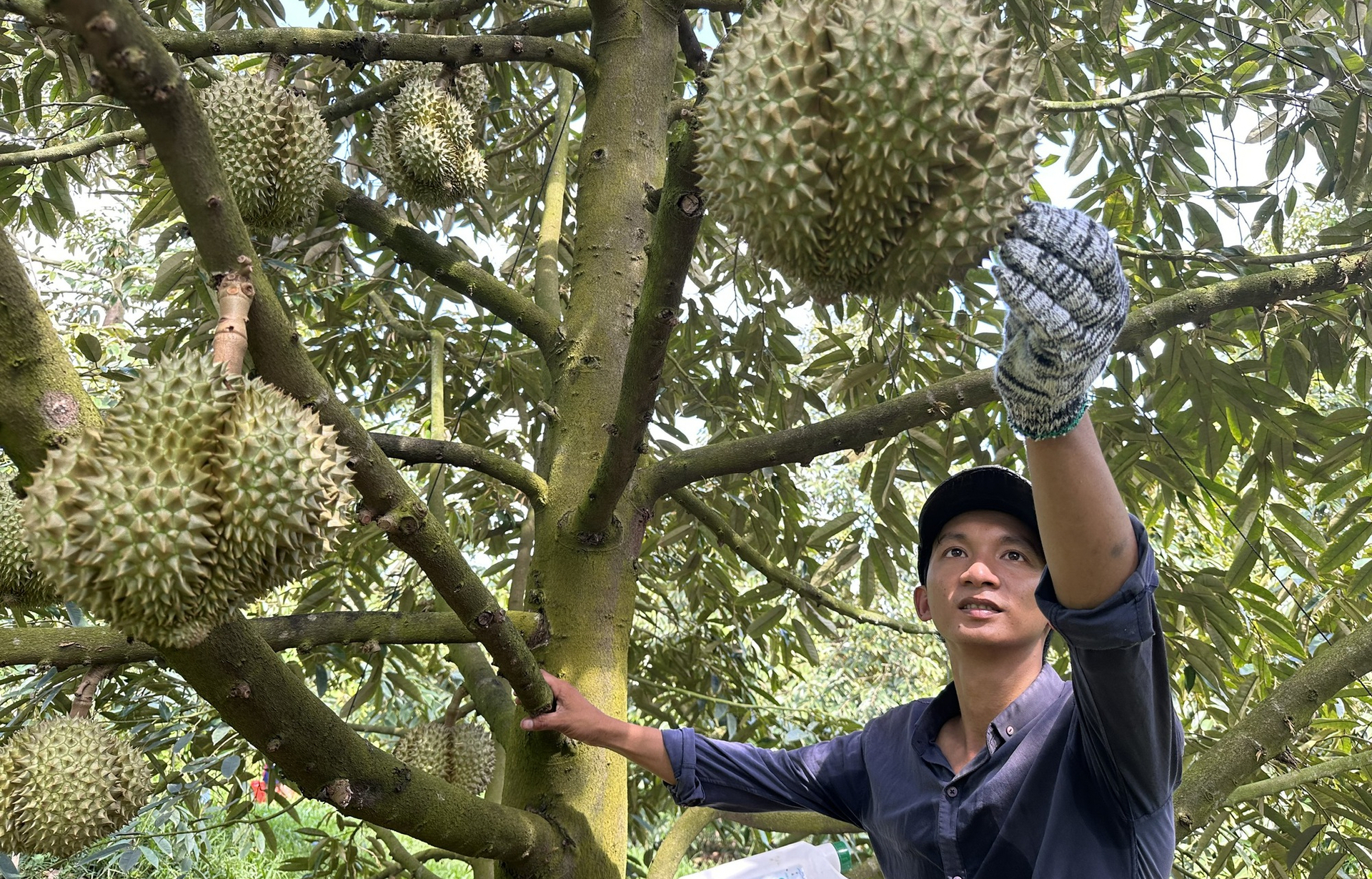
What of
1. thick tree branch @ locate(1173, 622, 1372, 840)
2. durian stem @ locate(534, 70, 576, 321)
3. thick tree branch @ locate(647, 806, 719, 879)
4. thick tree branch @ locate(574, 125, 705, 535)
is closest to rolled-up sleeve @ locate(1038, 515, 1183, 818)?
thick tree branch @ locate(1173, 622, 1372, 840)

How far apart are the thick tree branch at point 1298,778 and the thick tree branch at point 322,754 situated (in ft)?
5.17

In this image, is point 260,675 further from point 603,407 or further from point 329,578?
point 329,578

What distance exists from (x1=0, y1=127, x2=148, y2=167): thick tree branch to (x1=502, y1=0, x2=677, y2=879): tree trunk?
0.97 meters

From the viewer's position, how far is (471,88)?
2.60 meters

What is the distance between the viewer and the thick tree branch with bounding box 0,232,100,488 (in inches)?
43.3

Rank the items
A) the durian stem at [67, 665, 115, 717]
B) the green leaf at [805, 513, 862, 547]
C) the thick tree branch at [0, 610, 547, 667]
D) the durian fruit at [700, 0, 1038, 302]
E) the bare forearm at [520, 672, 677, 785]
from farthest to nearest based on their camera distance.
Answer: the green leaf at [805, 513, 862, 547]
the bare forearm at [520, 672, 677, 785]
the durian stem at [67, 665, 115, 717]
the thick tree branch at [0, 610, 547, 667]
the durian fruit at [700, 0, 1038, 302]

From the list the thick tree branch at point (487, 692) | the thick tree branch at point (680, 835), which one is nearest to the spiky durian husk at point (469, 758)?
the thick tree branch at point (487, 692)

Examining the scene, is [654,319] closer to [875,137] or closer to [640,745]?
[875,137]

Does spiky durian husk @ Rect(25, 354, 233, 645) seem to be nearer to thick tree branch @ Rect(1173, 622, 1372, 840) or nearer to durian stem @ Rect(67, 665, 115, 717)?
durian stem @ Rect(67, 665, 115, 717)

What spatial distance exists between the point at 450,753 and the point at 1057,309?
2.11m

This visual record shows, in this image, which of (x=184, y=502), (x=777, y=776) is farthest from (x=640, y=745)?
(x=184, y=502)

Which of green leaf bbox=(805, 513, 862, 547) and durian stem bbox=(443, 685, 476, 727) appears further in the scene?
durian stem bbox=(443, 685, 476, 727)

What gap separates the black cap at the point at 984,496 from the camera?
208 cm

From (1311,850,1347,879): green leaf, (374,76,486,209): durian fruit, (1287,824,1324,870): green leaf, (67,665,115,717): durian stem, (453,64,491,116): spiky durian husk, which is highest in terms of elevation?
(453,64,491,116): spiky durian husk
